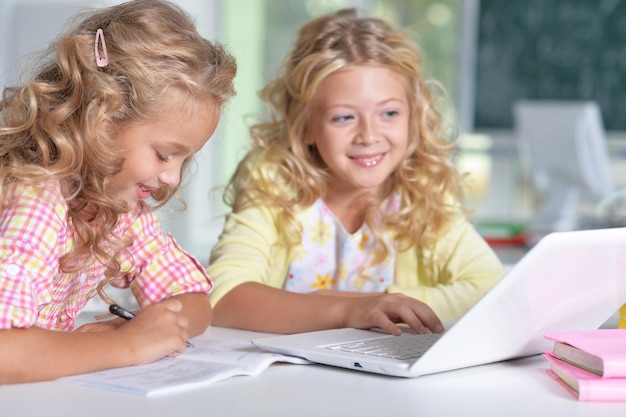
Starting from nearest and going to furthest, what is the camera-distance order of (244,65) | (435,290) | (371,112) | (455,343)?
(455,343) < (435,290) < (371,112) < (244,65)

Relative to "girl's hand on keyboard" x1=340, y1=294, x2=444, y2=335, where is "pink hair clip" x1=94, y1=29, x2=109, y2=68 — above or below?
above

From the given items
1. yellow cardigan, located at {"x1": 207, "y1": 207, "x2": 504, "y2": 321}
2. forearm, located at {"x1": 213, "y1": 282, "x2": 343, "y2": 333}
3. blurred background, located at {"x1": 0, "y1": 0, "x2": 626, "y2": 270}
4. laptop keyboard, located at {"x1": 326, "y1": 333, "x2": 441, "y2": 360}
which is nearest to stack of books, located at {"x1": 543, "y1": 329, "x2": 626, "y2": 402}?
laptop keyboard, located at {"x1": 326, "y1": 333, "x2": 441, "y2": 360}

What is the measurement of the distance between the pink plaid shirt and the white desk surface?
0.13 meters

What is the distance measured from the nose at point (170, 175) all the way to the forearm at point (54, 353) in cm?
25

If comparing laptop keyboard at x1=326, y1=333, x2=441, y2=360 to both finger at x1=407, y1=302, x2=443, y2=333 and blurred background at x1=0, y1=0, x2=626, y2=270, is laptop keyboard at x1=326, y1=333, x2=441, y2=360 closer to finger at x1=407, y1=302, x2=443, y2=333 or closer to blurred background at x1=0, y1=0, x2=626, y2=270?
finger at x1=407, y1=302, x2=443, y2=333

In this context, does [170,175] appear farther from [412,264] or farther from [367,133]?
[412,264]

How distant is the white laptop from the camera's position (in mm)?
1002

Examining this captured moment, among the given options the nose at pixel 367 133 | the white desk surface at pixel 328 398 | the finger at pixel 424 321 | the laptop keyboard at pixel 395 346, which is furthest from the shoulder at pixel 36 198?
the nose at pixel 367 133

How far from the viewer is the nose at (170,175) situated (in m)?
1.28

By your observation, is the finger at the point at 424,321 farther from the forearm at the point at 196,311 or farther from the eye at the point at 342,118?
the eye at the point at 342,118

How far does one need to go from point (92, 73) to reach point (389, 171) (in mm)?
790

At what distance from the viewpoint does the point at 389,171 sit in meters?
1.89

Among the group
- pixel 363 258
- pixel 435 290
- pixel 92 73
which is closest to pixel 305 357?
pixel 92 73

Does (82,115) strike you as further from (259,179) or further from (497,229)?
(497,229)
